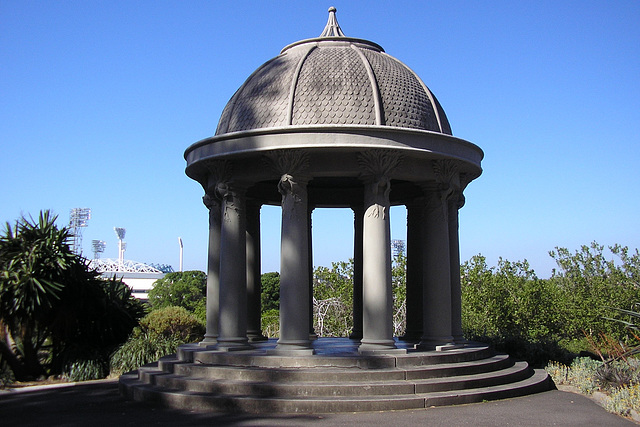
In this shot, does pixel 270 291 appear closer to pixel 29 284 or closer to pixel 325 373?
pixel 29 284

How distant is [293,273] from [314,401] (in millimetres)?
3820

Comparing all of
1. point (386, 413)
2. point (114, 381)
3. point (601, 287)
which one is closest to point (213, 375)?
point (386, 413)

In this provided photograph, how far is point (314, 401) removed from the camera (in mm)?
12836

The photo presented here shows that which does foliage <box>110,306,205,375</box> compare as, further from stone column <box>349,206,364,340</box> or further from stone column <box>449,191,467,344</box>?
stone column <box>449,191,467,344</box>

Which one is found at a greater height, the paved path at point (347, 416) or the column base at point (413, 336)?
the column base at point (413, 336)

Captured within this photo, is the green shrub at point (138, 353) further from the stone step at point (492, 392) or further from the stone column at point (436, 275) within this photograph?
the stone step at point (492, 392)

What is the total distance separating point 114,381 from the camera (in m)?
19.8

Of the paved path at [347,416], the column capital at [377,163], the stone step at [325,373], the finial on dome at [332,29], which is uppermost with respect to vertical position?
the finial on dome at [332,29]

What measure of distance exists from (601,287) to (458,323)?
100.0ft

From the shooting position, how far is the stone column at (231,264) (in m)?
17.1

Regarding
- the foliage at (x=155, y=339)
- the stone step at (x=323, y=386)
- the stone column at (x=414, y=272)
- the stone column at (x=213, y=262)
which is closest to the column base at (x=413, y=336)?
the stone column at (x=414, y=272)

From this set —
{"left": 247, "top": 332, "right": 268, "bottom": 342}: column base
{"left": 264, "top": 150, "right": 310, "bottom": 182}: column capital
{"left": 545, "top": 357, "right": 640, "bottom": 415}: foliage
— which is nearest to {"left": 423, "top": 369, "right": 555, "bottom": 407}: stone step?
{"left": 545, "top": 357, "right": 640, "bottom": 415}: foliage

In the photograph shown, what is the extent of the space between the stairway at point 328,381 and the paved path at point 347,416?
0.31m

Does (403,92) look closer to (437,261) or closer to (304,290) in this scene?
(437,261)
